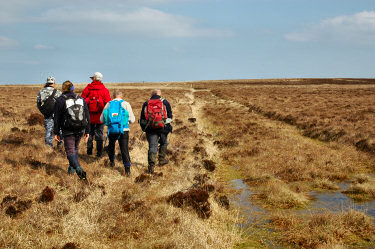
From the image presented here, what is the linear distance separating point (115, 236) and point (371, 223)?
4597 mm

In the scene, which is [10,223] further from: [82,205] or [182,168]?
[182,168]

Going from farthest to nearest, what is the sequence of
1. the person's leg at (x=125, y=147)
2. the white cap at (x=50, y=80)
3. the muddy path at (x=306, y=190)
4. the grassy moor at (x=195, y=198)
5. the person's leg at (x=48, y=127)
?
1. the person's leg at (x=48, y=127)
2. the white cap at (x=50, y=80)
3. the person's leg at (x=125, y=147)
4. the muddy path at (x=306, y=190)
5. the grassy moor at (x=195, y=198)

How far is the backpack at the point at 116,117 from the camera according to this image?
7.79m

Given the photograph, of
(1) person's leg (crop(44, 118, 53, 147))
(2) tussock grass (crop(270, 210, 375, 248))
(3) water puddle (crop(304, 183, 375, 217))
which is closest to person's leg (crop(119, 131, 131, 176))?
(1) person's leg (crop(44, 118, 53, 147))

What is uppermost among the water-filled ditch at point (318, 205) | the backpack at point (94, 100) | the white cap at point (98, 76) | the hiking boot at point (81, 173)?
the white cap at point (98, 76)

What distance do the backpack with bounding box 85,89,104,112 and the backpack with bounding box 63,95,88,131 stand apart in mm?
1905

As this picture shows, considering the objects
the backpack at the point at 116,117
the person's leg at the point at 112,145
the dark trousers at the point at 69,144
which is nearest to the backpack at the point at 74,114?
the dark trousers at the point at 69,144

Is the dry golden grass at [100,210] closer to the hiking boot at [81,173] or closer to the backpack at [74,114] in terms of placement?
the hiking boot at [81,173]

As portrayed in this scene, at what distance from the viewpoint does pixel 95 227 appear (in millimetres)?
4891

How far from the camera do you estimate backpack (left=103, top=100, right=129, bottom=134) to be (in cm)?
779

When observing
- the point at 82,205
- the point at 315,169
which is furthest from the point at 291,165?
the point at 82,205

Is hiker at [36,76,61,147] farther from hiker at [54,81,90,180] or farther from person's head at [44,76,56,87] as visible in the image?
hiker at [54,81,90,180]

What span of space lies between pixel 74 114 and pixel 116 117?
1206 mm

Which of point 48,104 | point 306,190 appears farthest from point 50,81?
point 306,190
